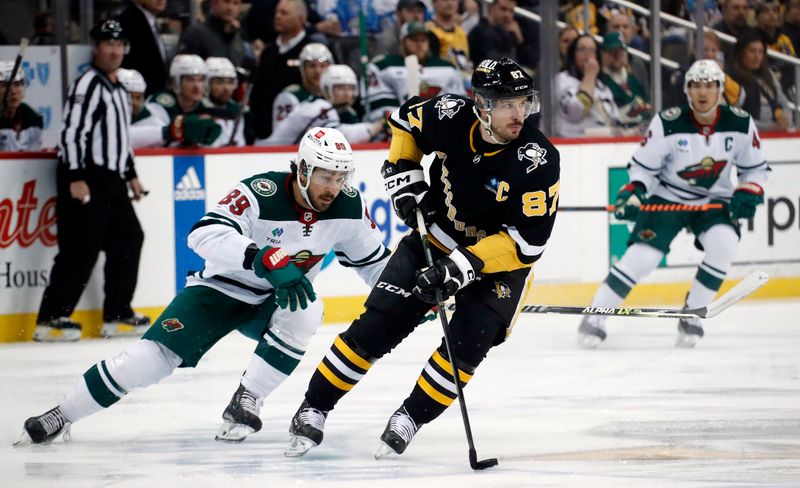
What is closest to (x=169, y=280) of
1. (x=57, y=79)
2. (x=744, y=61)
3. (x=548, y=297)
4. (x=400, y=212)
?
(x=57, y=79)

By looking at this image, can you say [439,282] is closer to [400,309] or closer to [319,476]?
[400,309]

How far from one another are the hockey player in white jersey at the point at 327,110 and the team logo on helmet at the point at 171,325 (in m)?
3.64

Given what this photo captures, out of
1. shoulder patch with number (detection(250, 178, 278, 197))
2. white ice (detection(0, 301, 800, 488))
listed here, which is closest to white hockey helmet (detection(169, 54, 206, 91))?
white ice (detection(0, 301, 800, 488))

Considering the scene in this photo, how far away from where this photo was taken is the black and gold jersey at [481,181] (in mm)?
4375

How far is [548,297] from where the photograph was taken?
8.59 metres

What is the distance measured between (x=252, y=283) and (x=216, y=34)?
3718 millimetres

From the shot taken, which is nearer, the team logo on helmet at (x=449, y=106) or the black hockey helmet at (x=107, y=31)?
the team logo on helmet at (x=449, y=106)

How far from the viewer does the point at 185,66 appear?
25.7 ft

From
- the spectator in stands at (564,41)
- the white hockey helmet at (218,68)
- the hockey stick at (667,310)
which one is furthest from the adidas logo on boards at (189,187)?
the hockey stick at (667,310)

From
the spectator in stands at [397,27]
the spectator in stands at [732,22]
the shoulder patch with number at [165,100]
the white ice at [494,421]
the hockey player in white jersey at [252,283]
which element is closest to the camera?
the white ice at [494,421]

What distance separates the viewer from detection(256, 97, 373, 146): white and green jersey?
320 inches

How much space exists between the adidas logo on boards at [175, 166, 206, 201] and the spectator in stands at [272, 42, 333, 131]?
695mm

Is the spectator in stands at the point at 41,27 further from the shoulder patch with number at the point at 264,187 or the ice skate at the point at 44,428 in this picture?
the ice skate at the point at 44,428

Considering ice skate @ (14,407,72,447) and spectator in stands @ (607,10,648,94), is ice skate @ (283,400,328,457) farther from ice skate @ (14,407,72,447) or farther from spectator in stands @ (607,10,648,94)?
spectator in stands @ (607,10,648,94)
